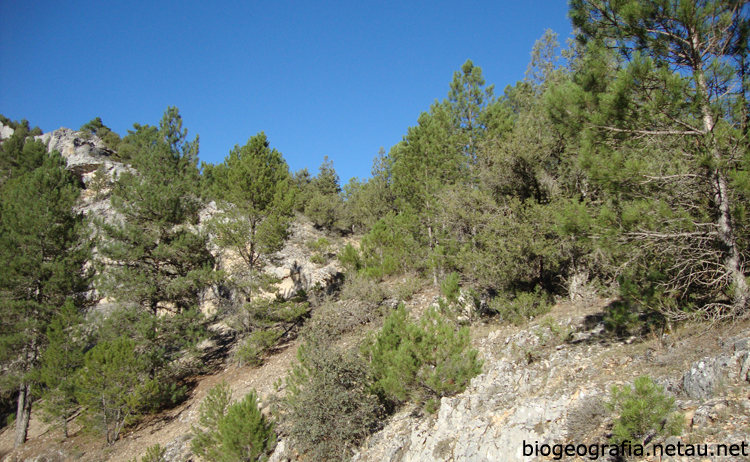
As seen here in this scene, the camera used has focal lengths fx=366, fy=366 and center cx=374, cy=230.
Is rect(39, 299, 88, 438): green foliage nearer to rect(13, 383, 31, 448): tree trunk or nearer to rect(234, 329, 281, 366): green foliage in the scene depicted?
rect(13, 383, 31, 448): tree trunk

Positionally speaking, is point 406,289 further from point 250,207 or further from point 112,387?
point 112,387

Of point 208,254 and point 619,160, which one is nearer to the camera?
point 619,160

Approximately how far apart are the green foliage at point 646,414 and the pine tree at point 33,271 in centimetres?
1996

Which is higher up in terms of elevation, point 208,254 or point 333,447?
point 208,254

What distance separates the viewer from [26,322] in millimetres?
15531

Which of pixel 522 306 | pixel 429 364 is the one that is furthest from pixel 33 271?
pixel 522 306

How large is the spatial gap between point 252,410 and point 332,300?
831 cm

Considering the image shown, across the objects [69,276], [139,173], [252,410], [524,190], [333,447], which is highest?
[139,173]

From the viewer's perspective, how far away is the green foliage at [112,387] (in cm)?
1256

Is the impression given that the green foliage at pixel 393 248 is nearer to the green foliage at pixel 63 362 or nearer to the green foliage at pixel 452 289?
the green foliage at pixel 452 289

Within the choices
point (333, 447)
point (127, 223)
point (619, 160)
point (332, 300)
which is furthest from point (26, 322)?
point (619, 160)

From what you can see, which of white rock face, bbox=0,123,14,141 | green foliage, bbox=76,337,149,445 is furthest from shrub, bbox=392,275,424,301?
white rock face, bbox=0,123,14,141

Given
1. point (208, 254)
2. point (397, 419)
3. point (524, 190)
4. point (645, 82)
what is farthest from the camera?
point (208, 254)

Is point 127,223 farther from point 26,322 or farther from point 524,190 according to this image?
point 524,190
